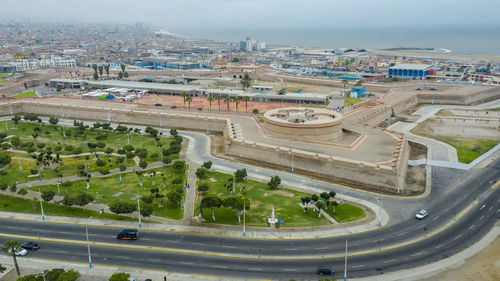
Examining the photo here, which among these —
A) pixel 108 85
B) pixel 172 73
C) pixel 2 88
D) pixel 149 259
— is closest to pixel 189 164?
pixel 149 259

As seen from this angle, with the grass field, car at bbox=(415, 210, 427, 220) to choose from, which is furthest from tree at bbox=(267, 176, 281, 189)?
car at bbox=(415, 210, 427, 220)

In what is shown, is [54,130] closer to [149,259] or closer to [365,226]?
[149,259]

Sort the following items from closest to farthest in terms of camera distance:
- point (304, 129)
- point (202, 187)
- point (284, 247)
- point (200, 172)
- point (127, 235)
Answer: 1. point (284, 247)
2. point (127, 235)
3. point (202, 187)
4. point (200, 172)
5. point (304, 129)

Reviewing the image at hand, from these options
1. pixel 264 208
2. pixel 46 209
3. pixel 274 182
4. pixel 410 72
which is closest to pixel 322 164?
pixel 274 182

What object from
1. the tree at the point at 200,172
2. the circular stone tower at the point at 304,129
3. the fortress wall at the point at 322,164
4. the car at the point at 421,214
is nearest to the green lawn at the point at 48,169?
the tree at the point at 200,172

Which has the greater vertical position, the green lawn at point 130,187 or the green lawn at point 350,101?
the green lawn at point 350,101

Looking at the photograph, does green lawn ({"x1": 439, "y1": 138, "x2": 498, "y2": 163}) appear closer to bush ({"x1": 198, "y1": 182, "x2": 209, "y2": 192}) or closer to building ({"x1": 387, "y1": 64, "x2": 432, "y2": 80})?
bush ({"x1": 198, "y1": 182, "x2": 209, "y2": 192})

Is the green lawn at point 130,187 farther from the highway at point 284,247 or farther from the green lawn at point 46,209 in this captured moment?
the highway at point 284,247

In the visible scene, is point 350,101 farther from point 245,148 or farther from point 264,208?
point 264,208
